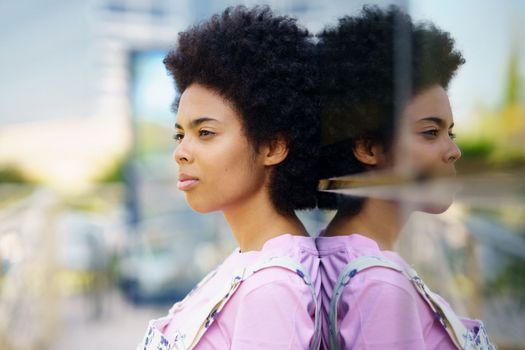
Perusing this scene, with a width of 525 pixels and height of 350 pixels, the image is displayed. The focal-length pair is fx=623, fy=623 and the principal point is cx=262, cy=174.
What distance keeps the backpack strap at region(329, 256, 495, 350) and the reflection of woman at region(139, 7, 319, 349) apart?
4 centimetres

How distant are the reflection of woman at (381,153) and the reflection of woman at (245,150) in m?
0.04

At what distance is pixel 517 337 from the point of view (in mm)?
596

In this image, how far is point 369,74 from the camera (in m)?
0.76

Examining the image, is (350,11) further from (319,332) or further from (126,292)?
(126,292)

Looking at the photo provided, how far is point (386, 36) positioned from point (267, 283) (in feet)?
1.09

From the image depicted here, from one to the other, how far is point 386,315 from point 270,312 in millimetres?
138

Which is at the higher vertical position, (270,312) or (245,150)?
(245,150)

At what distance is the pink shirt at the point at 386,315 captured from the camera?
2.33 feet

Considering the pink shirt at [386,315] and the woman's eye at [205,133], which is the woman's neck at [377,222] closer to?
the pink shirt at [386,315]

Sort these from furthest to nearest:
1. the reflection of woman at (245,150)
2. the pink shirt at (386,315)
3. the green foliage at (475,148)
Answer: the reflection of woman at (245,150), the pink shirt at (386,315), the green foliage at (475,148)

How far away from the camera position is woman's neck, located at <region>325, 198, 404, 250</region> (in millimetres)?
744

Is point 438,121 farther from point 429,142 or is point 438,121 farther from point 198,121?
point 198,121

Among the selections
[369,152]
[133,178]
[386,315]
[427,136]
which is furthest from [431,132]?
[133,178]

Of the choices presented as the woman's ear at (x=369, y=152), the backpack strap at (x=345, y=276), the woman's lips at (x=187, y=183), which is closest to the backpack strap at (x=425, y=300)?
the backpack strap at (x=345, y=276)
